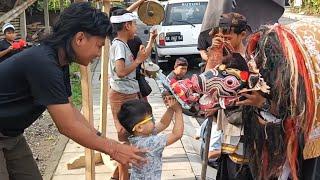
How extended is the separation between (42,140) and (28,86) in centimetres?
370

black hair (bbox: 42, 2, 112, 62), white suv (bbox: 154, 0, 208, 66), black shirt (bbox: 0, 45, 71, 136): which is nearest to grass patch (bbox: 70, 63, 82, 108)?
white suv (bbox: 154, 0, 208, 66)

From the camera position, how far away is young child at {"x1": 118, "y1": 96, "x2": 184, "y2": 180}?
283 cm

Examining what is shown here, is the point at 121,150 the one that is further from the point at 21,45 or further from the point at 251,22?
the point at 21,45

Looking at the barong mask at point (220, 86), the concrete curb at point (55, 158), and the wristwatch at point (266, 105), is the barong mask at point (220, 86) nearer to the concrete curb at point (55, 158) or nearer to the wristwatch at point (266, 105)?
the wristwatch at point (266, 105)

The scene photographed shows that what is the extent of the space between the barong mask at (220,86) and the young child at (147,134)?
0.35 meters

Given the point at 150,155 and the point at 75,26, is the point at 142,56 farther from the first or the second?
the point at 75,26

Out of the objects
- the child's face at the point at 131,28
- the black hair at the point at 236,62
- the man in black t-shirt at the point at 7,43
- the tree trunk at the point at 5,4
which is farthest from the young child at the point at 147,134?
the tree trunk at the point at 5,4

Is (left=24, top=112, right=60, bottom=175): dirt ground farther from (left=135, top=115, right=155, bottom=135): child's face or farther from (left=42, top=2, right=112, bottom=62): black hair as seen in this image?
(left=42, top=2, right=112, bottom=62): black hair

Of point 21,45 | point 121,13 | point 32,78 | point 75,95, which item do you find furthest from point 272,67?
point 75,95

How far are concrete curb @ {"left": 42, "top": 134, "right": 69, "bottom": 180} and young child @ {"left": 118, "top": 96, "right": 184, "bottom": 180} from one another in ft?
6.35

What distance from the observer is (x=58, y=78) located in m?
2.31

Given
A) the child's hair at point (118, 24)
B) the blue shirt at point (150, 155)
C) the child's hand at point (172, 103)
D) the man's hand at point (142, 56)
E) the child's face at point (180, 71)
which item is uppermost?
the child's hair at point (118, 24)

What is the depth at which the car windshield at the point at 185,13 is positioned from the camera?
36.3 feet

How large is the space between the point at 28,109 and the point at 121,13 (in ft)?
6.02
